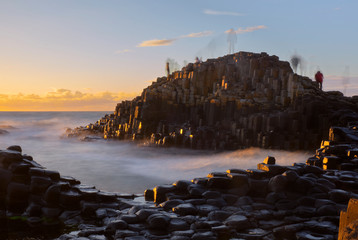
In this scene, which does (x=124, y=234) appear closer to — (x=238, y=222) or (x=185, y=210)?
(x=185, y=210)

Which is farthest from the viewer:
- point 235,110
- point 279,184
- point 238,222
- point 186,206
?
point 235,110

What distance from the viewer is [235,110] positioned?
3694cm

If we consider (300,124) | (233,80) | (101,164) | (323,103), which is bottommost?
(101,164)

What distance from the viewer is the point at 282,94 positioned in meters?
37.5

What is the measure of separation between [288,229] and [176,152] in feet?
82.3

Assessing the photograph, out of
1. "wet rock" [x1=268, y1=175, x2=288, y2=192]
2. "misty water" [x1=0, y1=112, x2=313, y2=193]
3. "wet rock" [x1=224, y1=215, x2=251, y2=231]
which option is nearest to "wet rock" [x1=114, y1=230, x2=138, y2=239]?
"wet rock" [x1=224, y1=215, x2=251, y2=231]

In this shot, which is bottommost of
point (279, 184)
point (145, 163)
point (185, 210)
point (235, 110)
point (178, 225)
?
point (145, 163)

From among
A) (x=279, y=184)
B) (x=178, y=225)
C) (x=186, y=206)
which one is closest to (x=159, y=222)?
(x=178, y=225)

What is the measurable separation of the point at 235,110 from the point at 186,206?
2818cm

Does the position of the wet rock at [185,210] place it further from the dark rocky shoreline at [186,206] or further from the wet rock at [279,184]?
the wet rock at [279,184]

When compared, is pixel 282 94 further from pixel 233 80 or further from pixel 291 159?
pixel 291 159

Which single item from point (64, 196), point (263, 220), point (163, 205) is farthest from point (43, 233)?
point (263, 220)

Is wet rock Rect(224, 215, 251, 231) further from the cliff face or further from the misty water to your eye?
the cliff face

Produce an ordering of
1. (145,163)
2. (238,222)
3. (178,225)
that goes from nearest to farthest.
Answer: (178,225) → (238,222) → (145,163)
